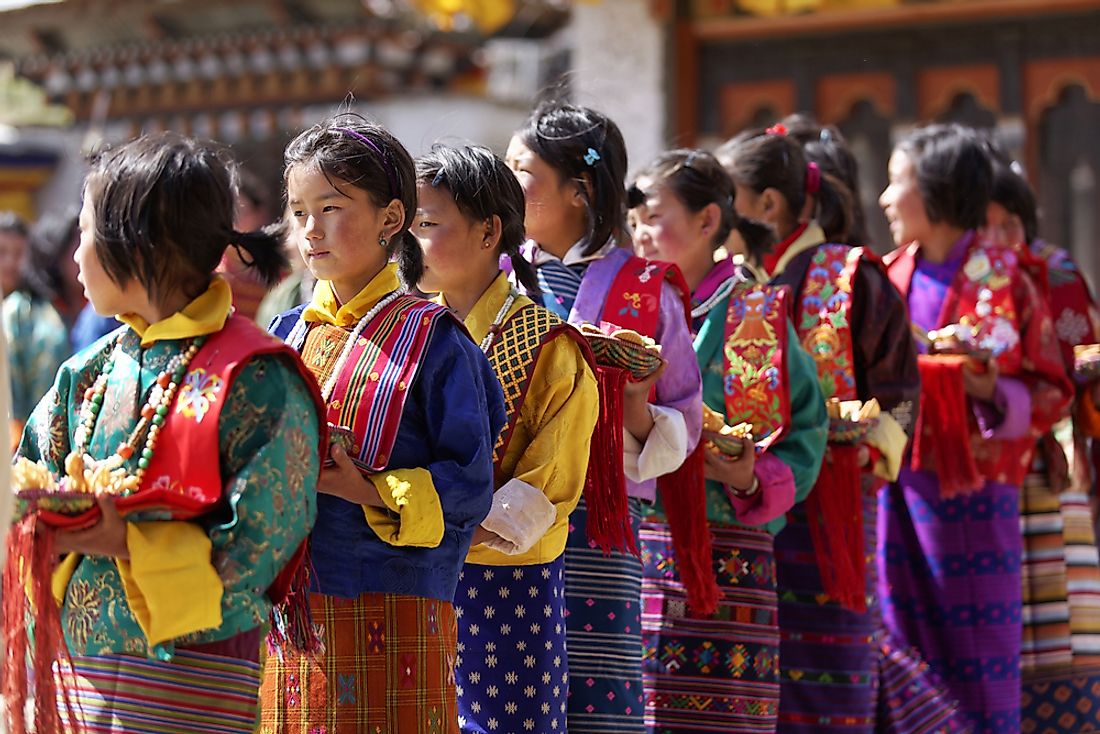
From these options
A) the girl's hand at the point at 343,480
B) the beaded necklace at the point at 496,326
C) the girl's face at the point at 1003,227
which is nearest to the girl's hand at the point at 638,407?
the beaded necklace at the point at 496,326

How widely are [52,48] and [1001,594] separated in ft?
30.6

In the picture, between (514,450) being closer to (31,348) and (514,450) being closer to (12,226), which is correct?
(31,348)

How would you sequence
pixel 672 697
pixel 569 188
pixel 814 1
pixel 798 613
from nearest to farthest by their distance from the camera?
pixel 569 188 → pixel 672 697 → pixel 798 613 → pixel 814 1

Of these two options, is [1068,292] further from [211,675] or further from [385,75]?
[385,75]

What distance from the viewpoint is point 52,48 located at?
1277 cm

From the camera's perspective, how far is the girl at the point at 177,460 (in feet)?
8.29

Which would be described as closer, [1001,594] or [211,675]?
[211,675]

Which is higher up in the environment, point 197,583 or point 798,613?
point 197,583

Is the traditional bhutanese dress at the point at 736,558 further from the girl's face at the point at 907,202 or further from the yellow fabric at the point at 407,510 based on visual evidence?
the yellow fabric at the point at 407,510

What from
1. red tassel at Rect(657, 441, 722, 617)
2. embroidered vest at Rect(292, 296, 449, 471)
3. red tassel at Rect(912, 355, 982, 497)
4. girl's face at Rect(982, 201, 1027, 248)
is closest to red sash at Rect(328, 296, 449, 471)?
embroidered vest at Rect(292, 296, 449, 471)

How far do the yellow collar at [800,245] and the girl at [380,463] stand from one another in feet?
5.70

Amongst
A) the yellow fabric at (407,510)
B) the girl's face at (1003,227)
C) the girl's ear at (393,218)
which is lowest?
the girl's face at (1003,227)

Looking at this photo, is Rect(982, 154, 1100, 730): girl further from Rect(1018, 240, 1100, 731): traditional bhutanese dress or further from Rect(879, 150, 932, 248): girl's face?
Rect(879, 150, 932, 248): girl's face

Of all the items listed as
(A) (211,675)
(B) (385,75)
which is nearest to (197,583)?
(A) (211,675)
